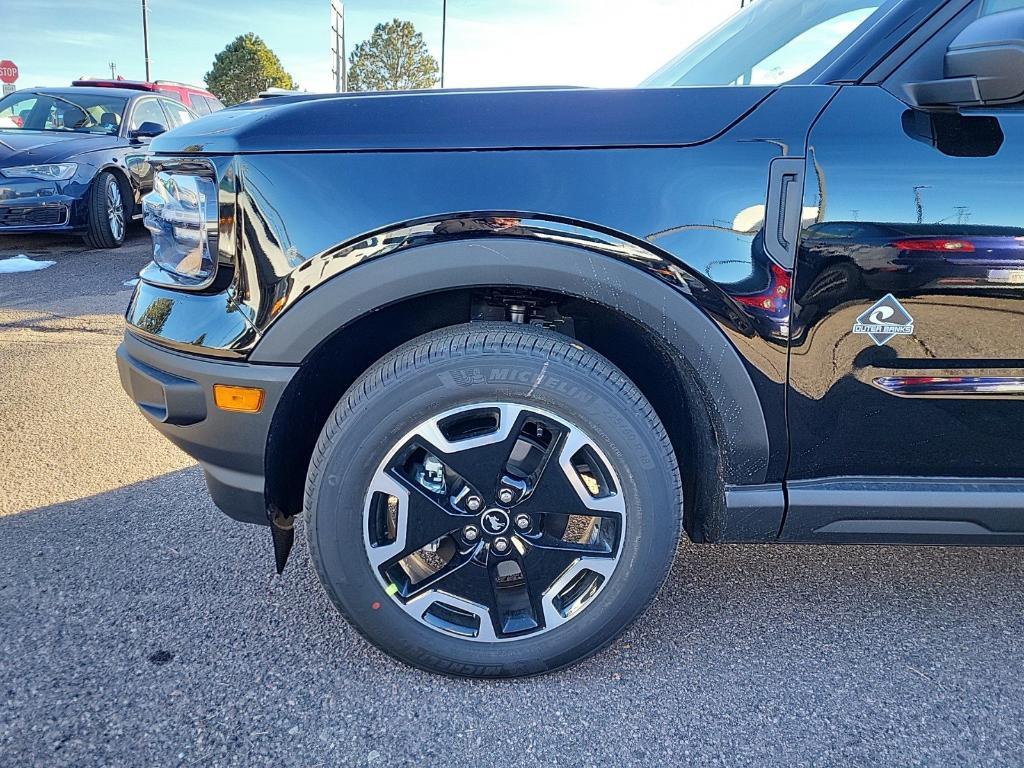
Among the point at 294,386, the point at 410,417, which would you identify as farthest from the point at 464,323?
the point at 294,386

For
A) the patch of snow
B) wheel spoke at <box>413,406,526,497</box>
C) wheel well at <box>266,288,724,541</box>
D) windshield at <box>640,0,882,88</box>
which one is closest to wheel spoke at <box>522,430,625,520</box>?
wheel spoke at <box>413,406,526,497</box>

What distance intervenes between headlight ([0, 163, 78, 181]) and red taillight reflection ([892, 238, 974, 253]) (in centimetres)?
760

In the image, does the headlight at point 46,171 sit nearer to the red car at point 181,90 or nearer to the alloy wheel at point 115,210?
the alloy wheel at point 115,210

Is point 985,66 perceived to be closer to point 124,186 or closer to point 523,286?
point 523,286

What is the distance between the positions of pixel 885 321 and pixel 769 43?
2.88 ft

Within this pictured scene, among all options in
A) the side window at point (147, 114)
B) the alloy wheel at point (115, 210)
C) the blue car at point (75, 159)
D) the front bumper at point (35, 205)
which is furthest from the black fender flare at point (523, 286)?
the side window at point (147, 114)

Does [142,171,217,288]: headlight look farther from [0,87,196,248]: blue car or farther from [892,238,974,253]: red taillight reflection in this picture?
[0,87,196,248]: blue car

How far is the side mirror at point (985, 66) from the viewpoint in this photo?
1.46 meters

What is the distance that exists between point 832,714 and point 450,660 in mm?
909

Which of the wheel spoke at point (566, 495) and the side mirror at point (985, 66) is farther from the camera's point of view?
the wheel spoke at point (566, 495)

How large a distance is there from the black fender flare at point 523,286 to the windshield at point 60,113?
7833 millimetres

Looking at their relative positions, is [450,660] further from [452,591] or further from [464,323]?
[464,323]

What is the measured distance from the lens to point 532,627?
1792mm

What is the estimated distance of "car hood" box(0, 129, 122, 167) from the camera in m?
6.86
